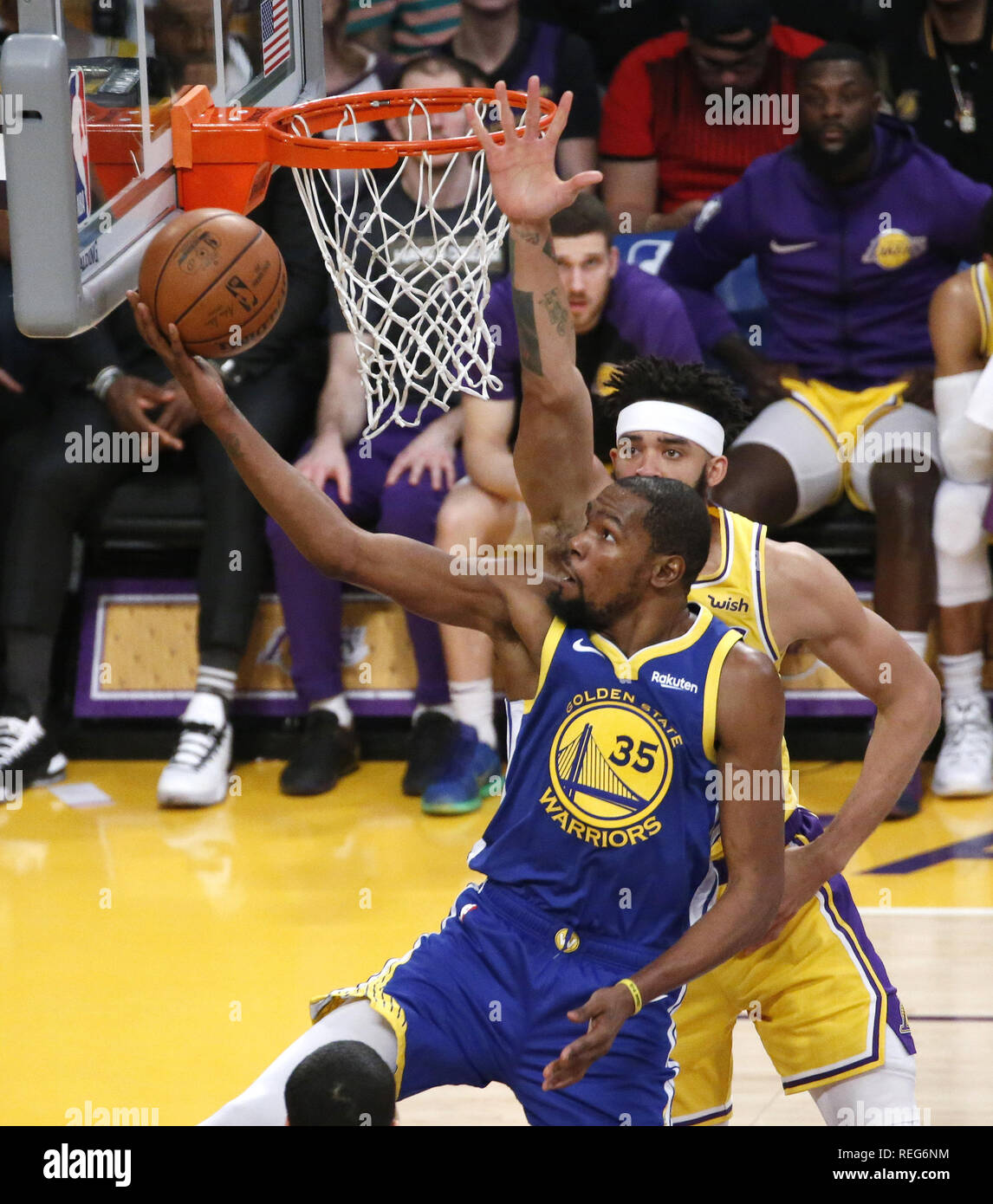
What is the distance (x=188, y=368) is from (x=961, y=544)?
11.3ft

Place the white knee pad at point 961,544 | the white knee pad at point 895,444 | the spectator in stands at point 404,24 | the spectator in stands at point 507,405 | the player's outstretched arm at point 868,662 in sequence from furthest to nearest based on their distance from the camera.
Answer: the spectator in stands at point 404,24 → the white knee pad at point 895,444 → the white knee pad at point 961,544 → the spectator in stands at point 507,405 → the player's outstretched arm at point 868,662

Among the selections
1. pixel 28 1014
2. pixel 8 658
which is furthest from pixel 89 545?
pixel 28 1014

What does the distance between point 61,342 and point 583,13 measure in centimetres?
261

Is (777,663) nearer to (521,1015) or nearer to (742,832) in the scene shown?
(742,832)

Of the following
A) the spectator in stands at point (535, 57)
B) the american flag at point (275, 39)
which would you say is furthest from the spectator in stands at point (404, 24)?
the american flag at point (275, 39)

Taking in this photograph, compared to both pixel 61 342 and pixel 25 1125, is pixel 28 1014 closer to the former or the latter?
pixel 25 1125

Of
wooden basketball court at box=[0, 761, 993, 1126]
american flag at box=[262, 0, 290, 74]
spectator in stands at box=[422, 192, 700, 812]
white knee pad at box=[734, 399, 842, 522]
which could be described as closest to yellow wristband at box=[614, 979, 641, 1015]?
wooden basketball court at box=[0, 761, 993, 1126]

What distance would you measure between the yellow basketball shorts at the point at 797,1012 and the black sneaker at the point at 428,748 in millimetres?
2716

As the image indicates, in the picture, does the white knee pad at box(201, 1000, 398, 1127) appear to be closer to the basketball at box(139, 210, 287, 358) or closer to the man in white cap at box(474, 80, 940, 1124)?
the man in white cap at box(474, 80, 940, 1124)

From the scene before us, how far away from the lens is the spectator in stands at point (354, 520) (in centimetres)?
586

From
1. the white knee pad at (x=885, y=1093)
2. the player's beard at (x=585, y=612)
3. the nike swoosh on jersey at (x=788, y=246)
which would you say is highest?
the nike swoosh on jersey at (x=788, y=246)

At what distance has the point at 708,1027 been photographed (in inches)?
120

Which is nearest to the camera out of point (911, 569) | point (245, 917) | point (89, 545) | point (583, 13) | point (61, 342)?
point (245, 917)

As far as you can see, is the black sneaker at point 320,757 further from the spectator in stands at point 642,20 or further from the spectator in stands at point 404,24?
the spectator in stands at point 642,20
